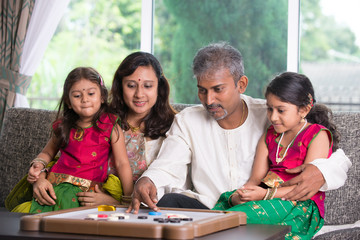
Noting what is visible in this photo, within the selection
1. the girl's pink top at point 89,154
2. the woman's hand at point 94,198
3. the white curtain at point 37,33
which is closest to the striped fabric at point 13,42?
the white curtain at point 37,33

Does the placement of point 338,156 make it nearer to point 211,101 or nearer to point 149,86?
point 211,101

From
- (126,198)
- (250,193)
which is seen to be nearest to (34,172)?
(126,198)

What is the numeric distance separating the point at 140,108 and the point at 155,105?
172 millimetres

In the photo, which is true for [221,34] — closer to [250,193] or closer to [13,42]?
[13,42]

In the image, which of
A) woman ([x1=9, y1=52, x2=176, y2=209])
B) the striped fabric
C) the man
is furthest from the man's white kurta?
the striped fabric

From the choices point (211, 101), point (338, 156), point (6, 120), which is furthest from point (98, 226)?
point (6, 120)

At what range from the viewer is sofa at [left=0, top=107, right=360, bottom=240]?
251 cm

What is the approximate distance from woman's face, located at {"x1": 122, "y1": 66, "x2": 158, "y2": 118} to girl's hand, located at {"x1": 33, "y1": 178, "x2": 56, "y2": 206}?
→ 21.4 inches

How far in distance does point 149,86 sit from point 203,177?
515 millimetres

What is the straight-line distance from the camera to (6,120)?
3084mm

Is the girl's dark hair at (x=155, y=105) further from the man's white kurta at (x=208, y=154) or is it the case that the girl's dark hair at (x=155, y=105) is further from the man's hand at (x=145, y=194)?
the man's hand at (x=145, y=194)

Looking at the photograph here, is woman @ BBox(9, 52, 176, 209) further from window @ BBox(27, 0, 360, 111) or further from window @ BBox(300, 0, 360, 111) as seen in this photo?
window @ BBox(300, 0, 360, 111)

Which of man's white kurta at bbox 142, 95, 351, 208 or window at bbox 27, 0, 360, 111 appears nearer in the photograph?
man's white kurta at bbox 142, 95, 351, 208

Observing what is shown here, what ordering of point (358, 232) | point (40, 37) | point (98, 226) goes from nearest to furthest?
point (98, 226), point (358, 232), point (40, 37)
